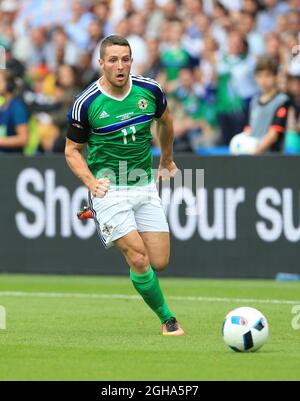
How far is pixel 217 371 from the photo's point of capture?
8.21m

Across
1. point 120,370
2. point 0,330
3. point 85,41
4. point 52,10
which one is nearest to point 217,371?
point 120,370

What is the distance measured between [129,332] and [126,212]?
1127mm

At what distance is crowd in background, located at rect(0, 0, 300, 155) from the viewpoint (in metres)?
18.4

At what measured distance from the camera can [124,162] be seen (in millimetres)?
10617

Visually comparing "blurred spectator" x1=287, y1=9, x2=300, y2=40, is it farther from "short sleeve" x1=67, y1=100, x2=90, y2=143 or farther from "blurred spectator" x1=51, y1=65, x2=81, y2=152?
"short sleeve" x1=67, y1=100, x2=90, y2=143

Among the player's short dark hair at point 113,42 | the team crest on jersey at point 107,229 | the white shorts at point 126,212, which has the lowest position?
the team crest on jersey at point 107,229

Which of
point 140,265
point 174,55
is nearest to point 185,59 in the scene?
point 174,55

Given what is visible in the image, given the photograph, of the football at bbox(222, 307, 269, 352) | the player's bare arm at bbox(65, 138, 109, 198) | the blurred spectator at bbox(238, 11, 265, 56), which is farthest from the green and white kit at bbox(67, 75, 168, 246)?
the blurred spectator at bbox(238, 11, 265, 56)

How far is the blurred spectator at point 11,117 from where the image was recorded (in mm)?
17203

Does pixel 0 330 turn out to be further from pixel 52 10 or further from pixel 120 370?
pixel 52 10

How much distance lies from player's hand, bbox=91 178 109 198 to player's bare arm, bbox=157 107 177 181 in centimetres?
95

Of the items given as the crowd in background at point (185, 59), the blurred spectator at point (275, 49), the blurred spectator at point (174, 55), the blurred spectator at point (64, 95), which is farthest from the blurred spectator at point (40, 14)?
the blurred spectator at point (275, 49)

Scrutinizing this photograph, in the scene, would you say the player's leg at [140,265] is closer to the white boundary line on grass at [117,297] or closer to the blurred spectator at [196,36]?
the white boundary line on grass at [117,297]

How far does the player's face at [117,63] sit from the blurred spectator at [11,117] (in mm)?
6994
